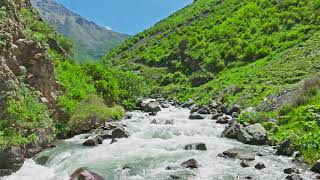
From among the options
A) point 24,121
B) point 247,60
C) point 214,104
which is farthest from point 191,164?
point 247,60

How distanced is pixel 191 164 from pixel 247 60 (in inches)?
2236

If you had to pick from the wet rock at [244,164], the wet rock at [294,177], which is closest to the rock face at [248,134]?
the wet rock at [244,164]

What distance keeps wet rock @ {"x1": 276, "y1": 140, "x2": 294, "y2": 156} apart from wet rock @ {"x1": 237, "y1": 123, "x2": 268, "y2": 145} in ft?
11.2

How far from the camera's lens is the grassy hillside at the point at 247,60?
42469 mm

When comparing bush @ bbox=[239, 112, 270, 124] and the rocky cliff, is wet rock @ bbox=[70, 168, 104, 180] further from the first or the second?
bush @ bbox=[239, 112, 270, 124]

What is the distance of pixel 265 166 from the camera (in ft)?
97.8

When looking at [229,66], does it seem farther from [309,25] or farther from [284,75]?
[284,75]

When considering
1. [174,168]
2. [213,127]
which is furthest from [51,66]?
[174,168]

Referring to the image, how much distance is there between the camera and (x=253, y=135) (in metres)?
37.9

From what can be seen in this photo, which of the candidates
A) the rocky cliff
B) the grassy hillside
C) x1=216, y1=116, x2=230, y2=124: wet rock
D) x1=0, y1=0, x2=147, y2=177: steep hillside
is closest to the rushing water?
the rocky cliff

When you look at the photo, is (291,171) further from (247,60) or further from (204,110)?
(247,60)

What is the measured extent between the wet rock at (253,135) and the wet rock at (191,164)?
879cm

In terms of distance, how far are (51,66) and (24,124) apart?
35.9ft

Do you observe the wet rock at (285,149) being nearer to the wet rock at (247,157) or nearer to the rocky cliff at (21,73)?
the wet rock at (247,157)
